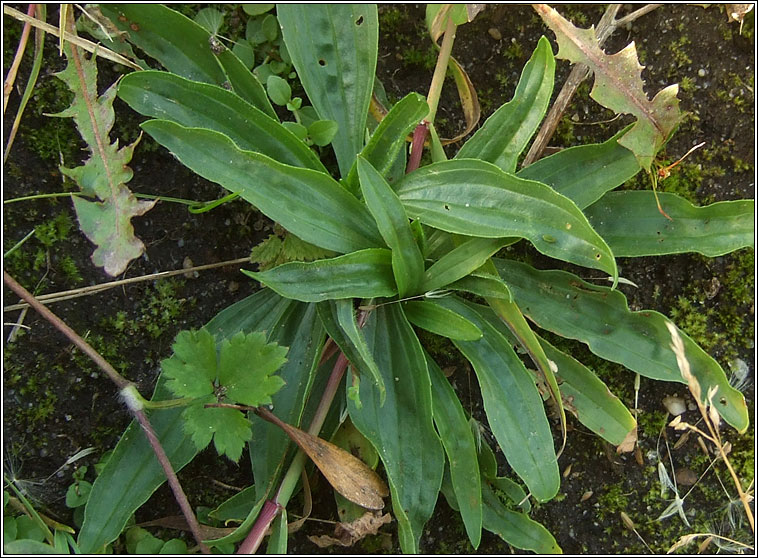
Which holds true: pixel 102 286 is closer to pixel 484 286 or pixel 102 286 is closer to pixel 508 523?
pixel 484 286

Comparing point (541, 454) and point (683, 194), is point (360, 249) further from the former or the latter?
point (683, 194)

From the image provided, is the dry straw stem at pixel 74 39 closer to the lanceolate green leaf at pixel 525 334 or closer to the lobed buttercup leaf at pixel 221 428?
the lobed buttercup leaf at pixel 221 428

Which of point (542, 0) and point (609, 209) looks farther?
point (542, 0)

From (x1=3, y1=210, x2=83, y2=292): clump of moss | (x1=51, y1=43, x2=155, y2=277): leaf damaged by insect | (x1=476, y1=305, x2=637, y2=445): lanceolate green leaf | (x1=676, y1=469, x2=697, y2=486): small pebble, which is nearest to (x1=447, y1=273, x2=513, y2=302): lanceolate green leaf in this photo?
(x1=476, y1=305, x2=637, y2=445): lanceolate green leaf

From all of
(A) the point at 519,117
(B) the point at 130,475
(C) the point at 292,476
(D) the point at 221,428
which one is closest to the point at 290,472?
(C) the point at 292,476

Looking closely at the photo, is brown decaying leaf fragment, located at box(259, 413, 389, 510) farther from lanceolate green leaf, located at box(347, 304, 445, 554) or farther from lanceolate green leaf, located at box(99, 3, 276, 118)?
lanceolate green leaf, located at box(99, 3, 276, 118)

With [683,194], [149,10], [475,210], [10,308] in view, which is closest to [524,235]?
[475,210]
